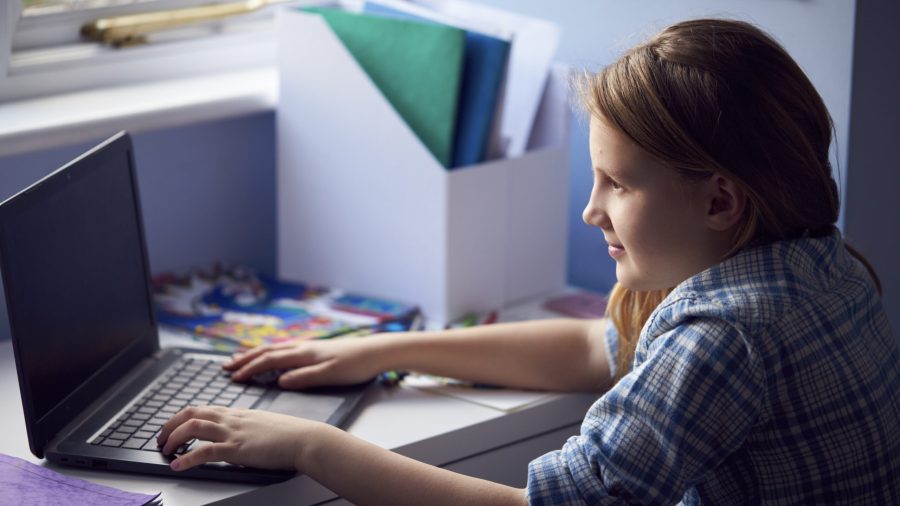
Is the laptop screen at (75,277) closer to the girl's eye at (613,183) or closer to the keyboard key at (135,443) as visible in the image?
the keyboard key at (135,443)

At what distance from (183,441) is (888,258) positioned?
836mm

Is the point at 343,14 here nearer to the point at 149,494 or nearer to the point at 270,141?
the point at 270,141

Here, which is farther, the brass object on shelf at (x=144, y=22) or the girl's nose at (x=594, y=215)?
the brass object on shelf at (x=144, y=22)

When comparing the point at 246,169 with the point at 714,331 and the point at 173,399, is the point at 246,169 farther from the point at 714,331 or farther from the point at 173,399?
the point at 714,331

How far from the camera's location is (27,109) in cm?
142

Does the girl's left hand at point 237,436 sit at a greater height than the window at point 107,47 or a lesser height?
lesser

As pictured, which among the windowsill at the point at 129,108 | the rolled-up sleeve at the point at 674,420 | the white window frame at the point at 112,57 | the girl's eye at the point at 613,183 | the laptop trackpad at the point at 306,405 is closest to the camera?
the rolled-up sleeve at the point at 674,420

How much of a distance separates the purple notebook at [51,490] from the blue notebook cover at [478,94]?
64 centimetres

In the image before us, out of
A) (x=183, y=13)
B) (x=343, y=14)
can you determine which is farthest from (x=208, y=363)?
(x=183, y=13)

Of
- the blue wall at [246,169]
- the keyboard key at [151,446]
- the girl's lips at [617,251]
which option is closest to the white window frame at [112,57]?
the blue wall at [246,169]

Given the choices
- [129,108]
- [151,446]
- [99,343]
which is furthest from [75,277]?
[129,108]

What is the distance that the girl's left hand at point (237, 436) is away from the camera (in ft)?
3.19

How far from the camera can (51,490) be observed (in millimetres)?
930

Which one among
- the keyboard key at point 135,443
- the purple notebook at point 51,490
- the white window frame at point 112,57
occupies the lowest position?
the keyboard key at point 135,443
